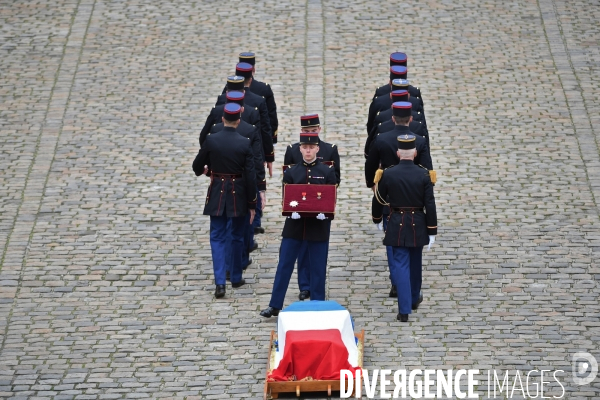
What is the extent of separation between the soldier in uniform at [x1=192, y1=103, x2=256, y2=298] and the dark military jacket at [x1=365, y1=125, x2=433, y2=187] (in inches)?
52.5

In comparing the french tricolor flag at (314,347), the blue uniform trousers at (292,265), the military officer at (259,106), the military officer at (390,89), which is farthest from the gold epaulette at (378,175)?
the military officer at (390,89)

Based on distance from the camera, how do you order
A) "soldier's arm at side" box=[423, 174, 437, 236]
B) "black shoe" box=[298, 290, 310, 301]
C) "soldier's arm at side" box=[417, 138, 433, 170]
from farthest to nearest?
"black shoe" box=[298, 290, 310, 301]
"soldier's arm at side" box=[417, 138, 433, 170]
"soldier's arm at side" box=[423, 174, 437, 236]

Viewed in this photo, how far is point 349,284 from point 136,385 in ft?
9.92

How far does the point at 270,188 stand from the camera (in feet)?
47.7

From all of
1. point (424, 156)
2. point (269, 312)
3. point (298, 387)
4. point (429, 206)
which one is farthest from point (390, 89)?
point (298, 387)

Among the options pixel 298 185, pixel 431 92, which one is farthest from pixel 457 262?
pixel 431 92

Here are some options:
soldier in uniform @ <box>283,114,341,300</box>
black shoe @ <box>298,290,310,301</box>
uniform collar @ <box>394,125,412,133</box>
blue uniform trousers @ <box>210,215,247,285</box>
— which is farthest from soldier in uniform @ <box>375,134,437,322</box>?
blue uniform trousers @ <box>210,215,247,285</box>

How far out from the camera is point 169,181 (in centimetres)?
1453

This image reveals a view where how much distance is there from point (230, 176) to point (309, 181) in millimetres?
1091

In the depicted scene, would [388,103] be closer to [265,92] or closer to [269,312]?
[265,92]

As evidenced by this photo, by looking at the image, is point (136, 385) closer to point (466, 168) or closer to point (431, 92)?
point (466, 168)

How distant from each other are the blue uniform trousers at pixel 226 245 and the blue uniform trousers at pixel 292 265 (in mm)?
769

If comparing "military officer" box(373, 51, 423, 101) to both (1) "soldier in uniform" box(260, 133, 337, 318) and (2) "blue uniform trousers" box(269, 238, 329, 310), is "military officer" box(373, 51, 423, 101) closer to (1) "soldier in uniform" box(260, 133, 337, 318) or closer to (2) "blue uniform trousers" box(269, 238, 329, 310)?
(1) "soldier in uniform" box(260, 133, 337, 318)

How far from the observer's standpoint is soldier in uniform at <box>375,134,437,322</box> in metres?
11.1
